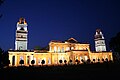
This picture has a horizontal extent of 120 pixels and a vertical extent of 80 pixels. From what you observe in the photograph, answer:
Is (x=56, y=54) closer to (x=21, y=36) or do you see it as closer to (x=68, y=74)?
(x=21, y=36)

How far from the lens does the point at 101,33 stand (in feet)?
262

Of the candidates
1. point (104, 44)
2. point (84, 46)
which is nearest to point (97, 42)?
point (104, 44)

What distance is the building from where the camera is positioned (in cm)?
5353

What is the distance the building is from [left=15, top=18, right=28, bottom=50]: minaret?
0.87m

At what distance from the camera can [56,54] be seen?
59844mm

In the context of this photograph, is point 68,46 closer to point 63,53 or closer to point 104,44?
point 63,53

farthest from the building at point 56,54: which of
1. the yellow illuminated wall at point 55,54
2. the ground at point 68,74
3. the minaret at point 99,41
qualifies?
the ground at point 68,74

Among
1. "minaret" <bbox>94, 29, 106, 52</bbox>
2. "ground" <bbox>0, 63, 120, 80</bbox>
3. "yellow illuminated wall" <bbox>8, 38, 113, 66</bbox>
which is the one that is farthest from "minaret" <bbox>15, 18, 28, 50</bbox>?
"minaret" <bbox>94, 29, 106, 52</bbox>

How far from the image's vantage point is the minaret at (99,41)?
77250mm

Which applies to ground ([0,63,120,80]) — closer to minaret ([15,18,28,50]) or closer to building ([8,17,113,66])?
building ([8,17,113,66])

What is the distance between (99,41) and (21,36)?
4035 cm

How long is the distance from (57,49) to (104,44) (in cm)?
2887

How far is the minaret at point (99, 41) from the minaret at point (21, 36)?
125 ft

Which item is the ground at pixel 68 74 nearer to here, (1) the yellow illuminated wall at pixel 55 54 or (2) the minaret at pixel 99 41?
(1) the yellow illuminated wall at pixel 55 54
